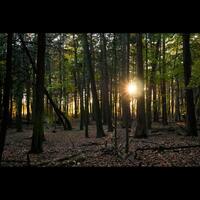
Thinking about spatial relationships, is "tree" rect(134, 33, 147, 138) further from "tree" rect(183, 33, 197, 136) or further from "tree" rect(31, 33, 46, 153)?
"tree" rect(31, 33, 46, 153)

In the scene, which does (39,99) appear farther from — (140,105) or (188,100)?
(188,100)

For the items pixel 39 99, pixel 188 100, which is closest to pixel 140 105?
pixel 188 100

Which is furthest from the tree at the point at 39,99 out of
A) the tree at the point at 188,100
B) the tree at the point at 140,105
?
the tree at the point at 188,100

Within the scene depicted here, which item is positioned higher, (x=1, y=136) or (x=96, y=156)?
(x=1, y=136)

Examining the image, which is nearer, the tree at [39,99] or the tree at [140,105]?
the tree at [39,99]

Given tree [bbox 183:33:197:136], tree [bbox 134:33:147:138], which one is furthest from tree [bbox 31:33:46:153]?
tree [bbox 183:33:197:136]

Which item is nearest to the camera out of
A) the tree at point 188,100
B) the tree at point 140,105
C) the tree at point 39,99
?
the tree at point 39,99

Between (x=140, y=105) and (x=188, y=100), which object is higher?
(x=188, y=100)

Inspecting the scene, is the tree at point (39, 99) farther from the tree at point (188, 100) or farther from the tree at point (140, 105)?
the tree at point (188, 100)
